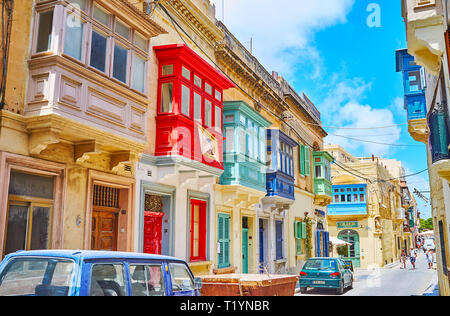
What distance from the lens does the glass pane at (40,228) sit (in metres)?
8.73

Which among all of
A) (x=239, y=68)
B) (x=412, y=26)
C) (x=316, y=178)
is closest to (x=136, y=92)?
(x=412, y=26)

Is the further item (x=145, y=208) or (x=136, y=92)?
(x=145, y=208)

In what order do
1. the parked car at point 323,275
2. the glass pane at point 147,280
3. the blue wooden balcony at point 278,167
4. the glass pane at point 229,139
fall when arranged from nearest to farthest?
1. the glass pane at point 147,280
2. the glass pane at point 229,139
3. the parked car at point 323,275
4. the blue wooden balcony at point 278,167

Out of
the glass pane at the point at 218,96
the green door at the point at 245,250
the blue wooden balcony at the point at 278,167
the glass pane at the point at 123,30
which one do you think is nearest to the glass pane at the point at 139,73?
the glass pane at the point at 123,30

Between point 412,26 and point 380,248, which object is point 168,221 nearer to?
point 412,26

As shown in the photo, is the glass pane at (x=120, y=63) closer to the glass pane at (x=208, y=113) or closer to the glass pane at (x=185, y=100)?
the glass pane at (x=185, y=100)

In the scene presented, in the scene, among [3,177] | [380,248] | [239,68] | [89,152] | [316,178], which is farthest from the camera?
[380,248]

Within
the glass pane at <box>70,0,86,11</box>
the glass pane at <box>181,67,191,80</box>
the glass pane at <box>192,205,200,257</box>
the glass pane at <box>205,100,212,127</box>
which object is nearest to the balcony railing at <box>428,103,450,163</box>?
the glass pane at <box>205,100,212,127</box>

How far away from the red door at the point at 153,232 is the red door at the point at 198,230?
72.7 inches

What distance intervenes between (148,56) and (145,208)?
4358 mm

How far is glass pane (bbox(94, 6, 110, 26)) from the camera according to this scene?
994cm

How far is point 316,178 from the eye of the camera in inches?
1137

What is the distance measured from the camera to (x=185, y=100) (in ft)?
43.5

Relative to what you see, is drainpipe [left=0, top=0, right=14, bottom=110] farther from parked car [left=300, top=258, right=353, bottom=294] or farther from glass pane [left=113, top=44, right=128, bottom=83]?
parked car [left=300, top=258, right=353, bottom=294]
